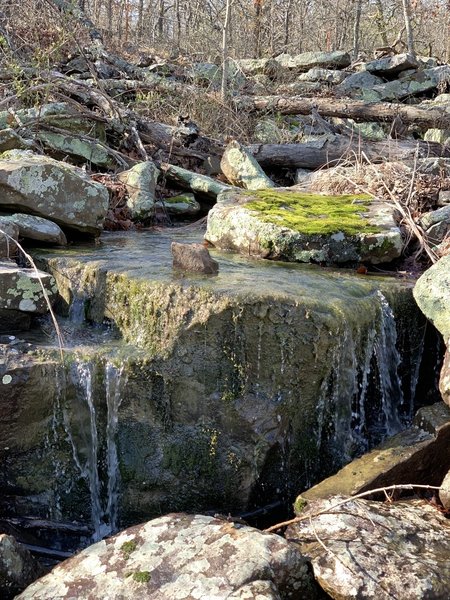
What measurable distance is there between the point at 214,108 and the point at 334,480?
769cm

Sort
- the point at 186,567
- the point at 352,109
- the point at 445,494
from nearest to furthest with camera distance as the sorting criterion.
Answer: the point at 186,567 → the point at 445,494 → the point at 352,109

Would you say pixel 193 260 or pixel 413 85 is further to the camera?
pixel 413 85

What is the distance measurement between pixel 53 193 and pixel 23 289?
1.52 metres

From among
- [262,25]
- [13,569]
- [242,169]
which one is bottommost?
[13,569]

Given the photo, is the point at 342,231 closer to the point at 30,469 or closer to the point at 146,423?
the point at 146,423

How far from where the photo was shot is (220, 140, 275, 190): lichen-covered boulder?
8.13m

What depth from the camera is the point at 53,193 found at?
585 cm

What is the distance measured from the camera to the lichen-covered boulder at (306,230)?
5.65m

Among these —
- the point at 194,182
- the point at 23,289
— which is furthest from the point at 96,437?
the point at 194,182

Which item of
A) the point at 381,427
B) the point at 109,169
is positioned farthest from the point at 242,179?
the point at 381,427

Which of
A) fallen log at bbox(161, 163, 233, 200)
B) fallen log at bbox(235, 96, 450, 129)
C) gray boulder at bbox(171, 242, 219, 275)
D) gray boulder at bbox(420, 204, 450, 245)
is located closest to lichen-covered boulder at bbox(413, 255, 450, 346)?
gray boulder at bbox(420, 204, 450, 245)

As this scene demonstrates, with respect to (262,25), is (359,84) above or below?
below

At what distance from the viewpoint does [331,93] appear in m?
13.6

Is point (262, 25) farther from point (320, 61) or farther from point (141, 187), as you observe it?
point (141, 187)
